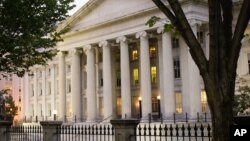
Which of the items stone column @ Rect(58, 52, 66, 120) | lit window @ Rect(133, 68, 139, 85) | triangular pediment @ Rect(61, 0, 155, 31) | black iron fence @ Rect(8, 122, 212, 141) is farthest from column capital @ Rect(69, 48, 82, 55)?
black iron fence @ Rect(8, 122, 212, 141)

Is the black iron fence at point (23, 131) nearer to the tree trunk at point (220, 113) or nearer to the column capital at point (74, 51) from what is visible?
the tree trunk at point (220, 113)

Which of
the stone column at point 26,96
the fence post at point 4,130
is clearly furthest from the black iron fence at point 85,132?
the stone column at point 26,96

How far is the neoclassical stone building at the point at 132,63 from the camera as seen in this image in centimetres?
4188

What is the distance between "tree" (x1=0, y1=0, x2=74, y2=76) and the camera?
2066 cm

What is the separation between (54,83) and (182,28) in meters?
63.2

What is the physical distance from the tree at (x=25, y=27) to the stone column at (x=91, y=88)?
93.6ft

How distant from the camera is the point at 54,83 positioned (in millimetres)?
70375

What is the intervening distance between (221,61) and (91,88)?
43745 millimetres

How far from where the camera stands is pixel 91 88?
5153 centimetres

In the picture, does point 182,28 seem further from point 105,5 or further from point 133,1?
point 105,5

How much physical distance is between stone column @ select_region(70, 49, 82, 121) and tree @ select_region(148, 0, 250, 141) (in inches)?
1822

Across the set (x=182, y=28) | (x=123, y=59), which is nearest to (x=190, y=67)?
(x=123, y=59)

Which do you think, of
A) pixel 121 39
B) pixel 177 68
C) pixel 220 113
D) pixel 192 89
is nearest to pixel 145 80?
pixel 177 68

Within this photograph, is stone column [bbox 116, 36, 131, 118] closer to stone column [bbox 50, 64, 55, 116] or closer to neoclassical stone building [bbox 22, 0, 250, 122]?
neoclassical stone building [bbox 22, 0, 250, 122]
